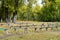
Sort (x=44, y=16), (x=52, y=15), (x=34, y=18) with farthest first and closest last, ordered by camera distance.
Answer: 1. (x=34, y=18)
2. (x=44, y=16)
3. (x=52, y=15)

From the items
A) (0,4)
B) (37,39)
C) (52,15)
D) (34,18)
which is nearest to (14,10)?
(0,4)

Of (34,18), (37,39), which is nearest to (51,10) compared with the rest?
(34,18)

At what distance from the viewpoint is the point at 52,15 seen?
8556 centimetres

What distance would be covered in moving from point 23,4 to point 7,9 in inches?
217

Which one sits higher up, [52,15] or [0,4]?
[0,4]

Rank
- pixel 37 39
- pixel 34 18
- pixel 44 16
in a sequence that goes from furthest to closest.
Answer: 1. pixel 34 18
2. pixel 44 16
3. pixel 37 39

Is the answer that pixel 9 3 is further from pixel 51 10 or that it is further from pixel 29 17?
pixel 29 17

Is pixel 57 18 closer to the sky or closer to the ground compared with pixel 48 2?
closer to the ground

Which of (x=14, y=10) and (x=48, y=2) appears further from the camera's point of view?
(x=48, y=2)

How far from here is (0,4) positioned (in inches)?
2328

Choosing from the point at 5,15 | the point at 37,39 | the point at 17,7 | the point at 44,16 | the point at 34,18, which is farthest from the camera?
the point at 34,18

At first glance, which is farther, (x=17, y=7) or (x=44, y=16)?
(x=44, y=16)

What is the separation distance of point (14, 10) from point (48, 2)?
33.2 meters

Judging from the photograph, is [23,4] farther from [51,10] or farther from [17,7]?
[51,10]
